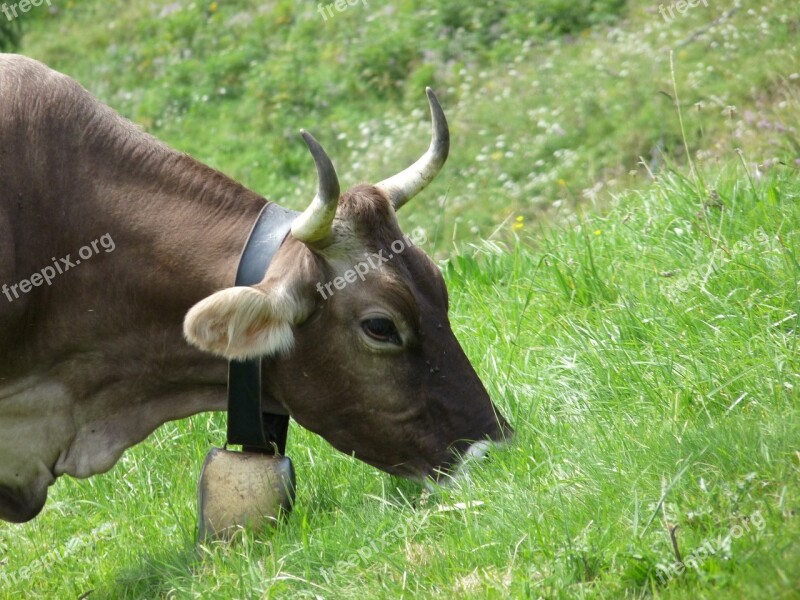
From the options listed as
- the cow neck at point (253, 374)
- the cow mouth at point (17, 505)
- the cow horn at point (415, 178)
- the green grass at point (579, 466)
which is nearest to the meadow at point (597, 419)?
the green grass at point (579, 466)

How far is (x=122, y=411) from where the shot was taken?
4777 millimetres

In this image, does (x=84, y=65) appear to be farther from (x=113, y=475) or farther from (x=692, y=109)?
(x=113, y=475)

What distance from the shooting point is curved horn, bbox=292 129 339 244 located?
4.02 metres

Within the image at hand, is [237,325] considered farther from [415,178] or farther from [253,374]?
[415,178]

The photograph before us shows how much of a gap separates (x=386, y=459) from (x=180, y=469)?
1.32 meters

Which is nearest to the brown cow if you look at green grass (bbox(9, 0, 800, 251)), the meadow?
the meadow

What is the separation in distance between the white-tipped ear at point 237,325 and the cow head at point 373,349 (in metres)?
0.06

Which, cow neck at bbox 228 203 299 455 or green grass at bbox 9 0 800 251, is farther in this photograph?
green grass at bbox 9 0 800 251

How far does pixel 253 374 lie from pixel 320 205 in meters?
0.70

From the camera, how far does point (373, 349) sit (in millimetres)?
4391

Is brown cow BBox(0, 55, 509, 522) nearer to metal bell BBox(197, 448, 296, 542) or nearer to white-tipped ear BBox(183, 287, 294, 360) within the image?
white-tipped ear BBox(183, 287, 294, 360)

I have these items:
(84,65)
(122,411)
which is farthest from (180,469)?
(84,65)

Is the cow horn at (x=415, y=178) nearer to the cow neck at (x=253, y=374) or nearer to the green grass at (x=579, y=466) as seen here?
the cow neck at (x=253, y=374)

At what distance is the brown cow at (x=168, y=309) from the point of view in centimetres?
438
